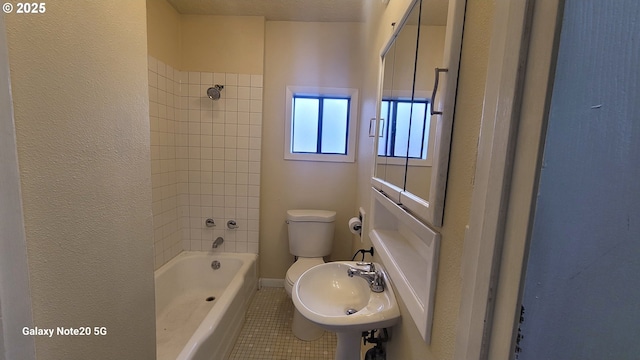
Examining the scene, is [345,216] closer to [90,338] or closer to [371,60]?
[371,60]

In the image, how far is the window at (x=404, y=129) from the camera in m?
0.83

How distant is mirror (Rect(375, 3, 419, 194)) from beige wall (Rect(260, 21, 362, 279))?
39.5 inches

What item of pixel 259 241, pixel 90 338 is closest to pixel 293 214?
pixel 259 241

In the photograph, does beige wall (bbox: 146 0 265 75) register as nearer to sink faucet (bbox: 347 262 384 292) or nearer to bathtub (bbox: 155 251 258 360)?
bathtub (bbox: 155 251 258 360)

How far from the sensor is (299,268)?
6.79 ft

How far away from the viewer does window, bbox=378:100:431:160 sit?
83 centimetres

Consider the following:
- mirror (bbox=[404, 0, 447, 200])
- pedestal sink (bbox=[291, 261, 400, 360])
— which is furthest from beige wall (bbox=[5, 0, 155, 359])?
mirror (bbox=[404, 0, 447, 200])

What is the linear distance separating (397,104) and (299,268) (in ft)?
5.01

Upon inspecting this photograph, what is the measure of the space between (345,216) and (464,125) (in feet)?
6.40

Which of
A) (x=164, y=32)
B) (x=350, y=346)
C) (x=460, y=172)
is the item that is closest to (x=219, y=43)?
(x=164, y=32)

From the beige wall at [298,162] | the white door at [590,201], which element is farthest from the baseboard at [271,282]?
the white door at [590,201]

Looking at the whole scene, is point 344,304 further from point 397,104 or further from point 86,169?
point 86,169

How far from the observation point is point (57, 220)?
0.58 meters

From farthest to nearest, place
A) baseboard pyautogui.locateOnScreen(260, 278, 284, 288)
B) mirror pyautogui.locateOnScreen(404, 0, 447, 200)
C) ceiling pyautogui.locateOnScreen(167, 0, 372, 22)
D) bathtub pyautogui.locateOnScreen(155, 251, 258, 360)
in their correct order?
1. baseboard pyautogui.locateOnScreen(260, 278, 284, 288)
2. ceiling pyautogui.locateOnScreen(167, 0, 372, 22)
3. bathtub pyautogui.locateOnScreen(155, 251, 258, 360)
4. mirror pyautogui.locateOnScreen(404, 0, 447, 200)
